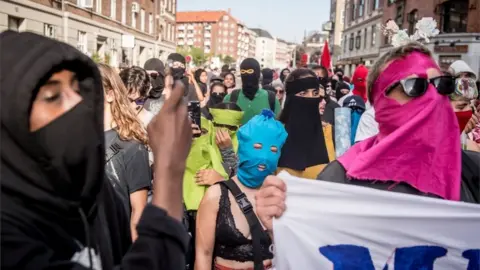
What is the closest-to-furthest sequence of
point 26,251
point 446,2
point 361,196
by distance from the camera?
point 26,251 < point 361,196 < point 446,2

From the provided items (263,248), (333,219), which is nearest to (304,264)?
(333,219)

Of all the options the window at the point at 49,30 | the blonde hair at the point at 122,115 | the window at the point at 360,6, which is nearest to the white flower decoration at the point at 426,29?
the blonde hair at the point at 122,115

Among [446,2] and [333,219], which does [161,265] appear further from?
[446,2]

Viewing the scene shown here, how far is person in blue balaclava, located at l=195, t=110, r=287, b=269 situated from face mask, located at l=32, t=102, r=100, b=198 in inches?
58.7

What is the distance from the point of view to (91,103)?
1575 millimetres

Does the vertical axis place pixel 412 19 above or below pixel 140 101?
above

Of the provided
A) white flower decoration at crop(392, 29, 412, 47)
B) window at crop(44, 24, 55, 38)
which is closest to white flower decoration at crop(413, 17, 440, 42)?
white flower decoration at crop(392, 29, 412, 47)

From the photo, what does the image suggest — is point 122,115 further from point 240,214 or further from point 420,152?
point 420,152

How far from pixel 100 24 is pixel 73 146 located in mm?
29444

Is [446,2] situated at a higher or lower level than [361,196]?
higher

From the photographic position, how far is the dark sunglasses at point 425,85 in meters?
2.17

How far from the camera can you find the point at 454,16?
2647cm

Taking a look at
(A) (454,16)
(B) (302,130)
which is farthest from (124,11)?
(B) (302,130)

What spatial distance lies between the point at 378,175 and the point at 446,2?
2784cm
